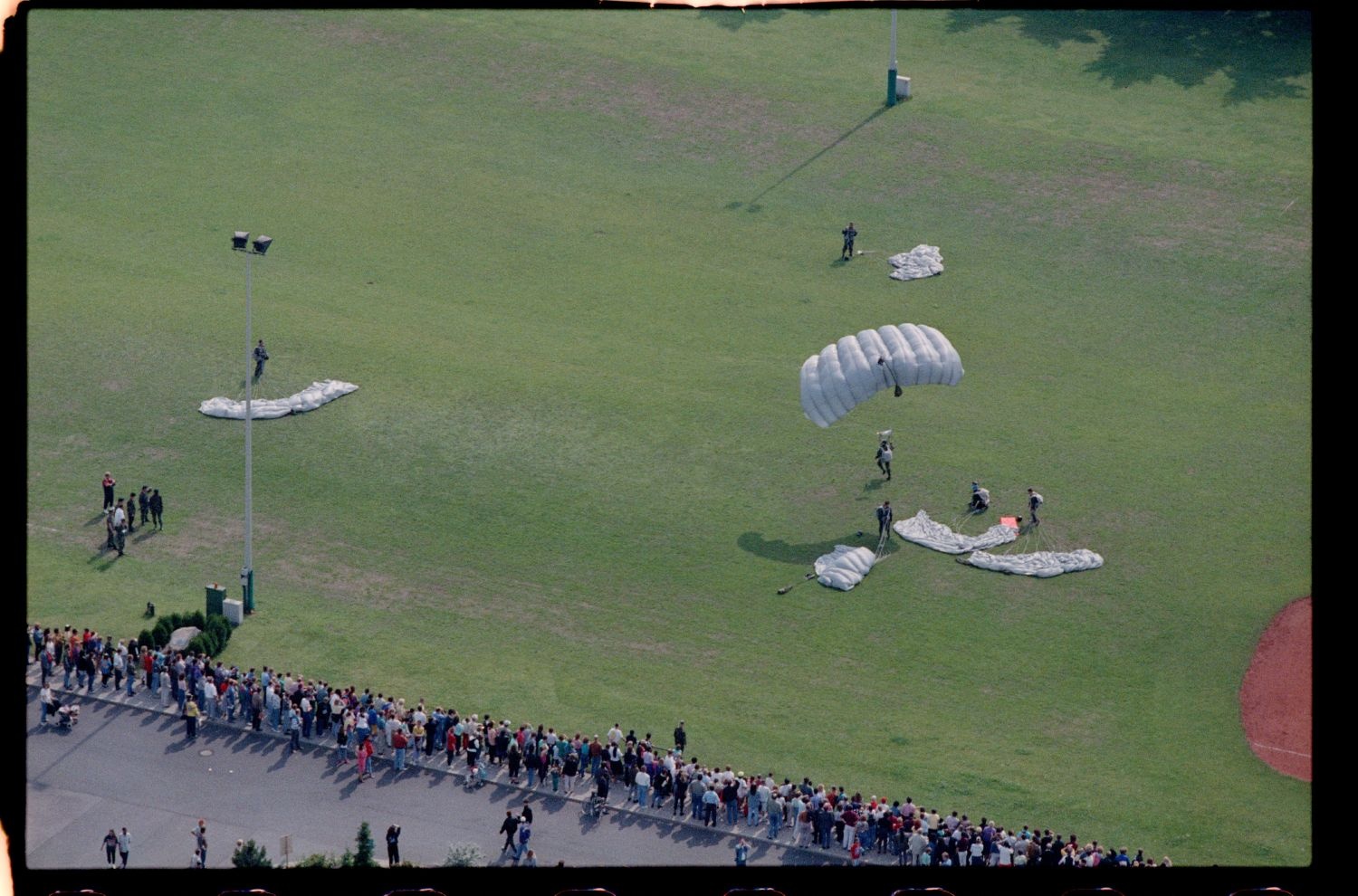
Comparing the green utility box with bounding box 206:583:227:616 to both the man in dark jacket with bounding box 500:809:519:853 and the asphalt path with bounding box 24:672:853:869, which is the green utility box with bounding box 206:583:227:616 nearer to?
the asphalt path with bounding box 24:672:853:869

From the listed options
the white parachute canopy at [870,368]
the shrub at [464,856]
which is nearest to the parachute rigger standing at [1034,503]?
the white parachute canopy at [870,368]

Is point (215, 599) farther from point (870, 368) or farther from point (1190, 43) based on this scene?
point (1190, 43)

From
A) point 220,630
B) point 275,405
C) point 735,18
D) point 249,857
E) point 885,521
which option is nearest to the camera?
point 249,857

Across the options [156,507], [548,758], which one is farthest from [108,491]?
[548,758]

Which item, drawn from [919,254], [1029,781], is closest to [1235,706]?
[1029,781]

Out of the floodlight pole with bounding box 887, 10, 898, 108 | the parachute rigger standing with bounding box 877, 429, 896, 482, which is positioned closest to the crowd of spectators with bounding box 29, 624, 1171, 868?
the parachute rigger standing with bounding box 877, 429, 896, 482

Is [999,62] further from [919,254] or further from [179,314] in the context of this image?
[179,314]
